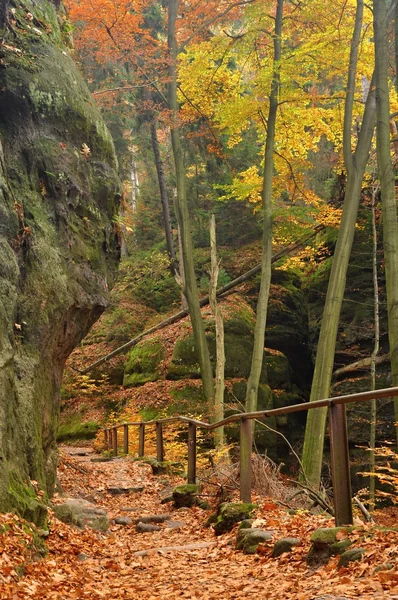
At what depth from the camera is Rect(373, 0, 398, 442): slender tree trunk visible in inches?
336

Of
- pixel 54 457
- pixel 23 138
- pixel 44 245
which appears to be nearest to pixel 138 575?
pixel 54 457

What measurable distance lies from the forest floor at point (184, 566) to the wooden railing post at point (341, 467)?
228 millimetres

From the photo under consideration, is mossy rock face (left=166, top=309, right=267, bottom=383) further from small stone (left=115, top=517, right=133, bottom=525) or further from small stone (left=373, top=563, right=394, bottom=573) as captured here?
small stone (left=373, top=563, right=394, bottom=573)

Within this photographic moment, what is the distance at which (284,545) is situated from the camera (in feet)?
14.3

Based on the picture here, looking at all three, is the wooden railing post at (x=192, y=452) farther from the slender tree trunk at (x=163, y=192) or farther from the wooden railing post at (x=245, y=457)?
the slender tree trunk at (x=163, y=192)

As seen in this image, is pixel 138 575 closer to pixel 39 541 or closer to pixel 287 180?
pixel 39 541

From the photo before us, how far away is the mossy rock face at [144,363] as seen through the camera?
17.4 meters

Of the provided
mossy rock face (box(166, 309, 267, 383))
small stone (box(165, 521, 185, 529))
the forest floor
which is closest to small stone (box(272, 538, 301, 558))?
the forest floor

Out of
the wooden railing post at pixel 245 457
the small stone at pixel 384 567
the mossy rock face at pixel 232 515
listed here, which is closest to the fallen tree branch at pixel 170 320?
the wooden railing post at pixel 245 457

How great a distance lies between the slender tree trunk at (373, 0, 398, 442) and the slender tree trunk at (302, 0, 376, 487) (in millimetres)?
1500

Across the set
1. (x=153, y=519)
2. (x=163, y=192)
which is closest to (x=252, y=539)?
(x=153, y=519)

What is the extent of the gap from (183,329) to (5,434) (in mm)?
13336

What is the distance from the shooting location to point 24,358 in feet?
20.6

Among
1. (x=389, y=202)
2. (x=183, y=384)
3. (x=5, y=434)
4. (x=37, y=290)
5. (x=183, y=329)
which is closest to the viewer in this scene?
(x=5, y=434)
